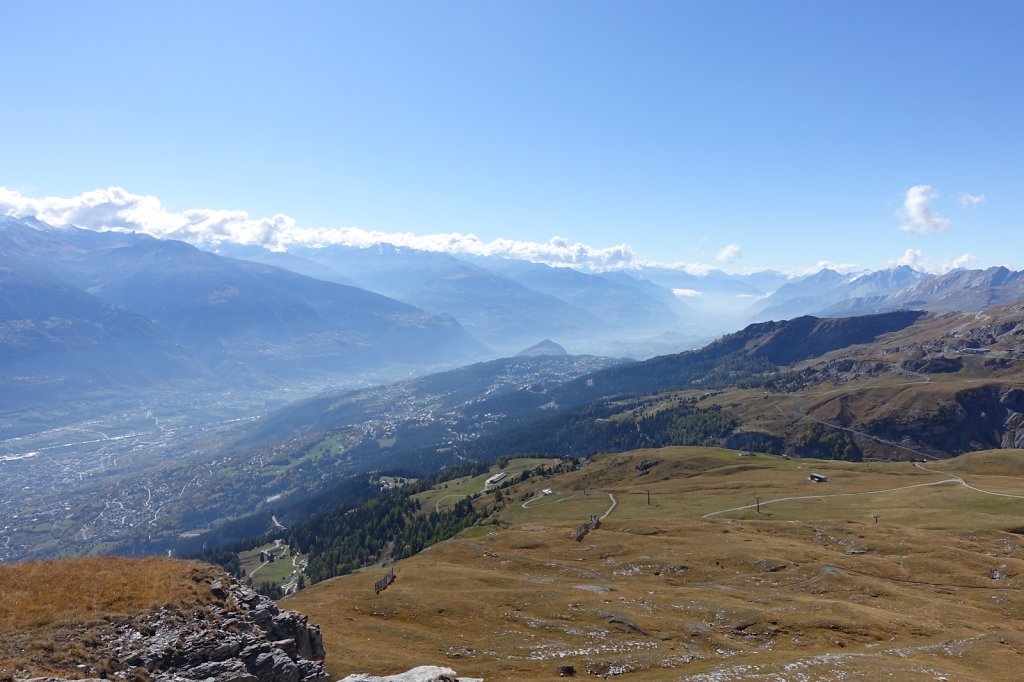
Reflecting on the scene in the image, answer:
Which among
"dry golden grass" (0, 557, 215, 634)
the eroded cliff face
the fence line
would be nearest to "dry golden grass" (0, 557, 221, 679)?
"dry golden grass" (0, 557, 215, 634)

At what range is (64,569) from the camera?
4241cm

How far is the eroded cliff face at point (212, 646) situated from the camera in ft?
109

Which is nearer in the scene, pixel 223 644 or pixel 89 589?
pixel 223 644

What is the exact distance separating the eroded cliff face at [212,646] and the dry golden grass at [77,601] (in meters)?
0.78

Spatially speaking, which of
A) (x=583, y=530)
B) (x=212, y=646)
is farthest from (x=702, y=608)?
(x=212, y=646)

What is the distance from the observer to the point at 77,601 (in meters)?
36.9

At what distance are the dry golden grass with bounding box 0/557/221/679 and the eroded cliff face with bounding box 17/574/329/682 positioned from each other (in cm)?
78

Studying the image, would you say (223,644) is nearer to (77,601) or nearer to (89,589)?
(77,601)

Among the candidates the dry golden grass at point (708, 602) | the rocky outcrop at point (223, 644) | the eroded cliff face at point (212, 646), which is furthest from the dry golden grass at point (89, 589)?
the dry golden grass at point (708, 602)

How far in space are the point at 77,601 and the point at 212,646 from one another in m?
9.77

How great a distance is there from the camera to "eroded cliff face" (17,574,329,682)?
109 feet

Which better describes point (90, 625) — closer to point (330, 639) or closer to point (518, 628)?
point (330, 639)

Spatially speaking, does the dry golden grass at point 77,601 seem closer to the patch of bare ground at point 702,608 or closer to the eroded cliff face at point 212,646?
the eroded cliff face at point 212,646

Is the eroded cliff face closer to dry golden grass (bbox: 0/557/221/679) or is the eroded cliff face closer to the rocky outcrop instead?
the rocky outcrop
